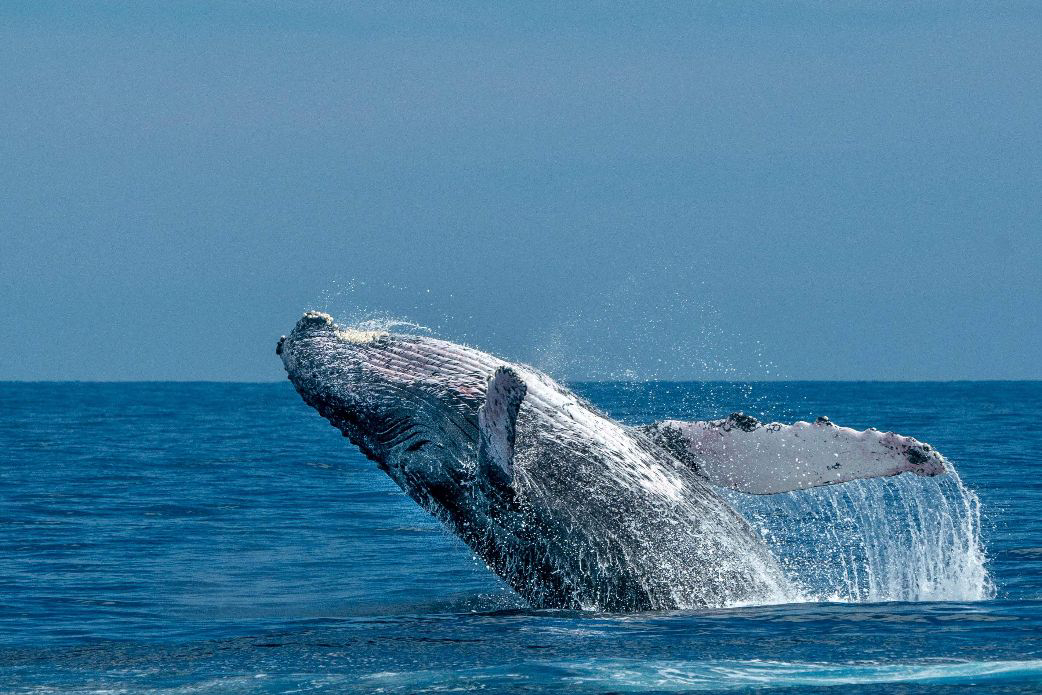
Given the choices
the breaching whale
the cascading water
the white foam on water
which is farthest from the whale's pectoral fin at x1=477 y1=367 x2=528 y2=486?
the cascading water

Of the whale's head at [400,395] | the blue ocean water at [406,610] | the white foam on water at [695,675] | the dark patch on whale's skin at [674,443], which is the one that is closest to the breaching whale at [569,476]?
the whale's head at [400,395]

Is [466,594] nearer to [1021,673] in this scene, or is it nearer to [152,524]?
[1021,673]

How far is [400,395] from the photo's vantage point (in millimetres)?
10984

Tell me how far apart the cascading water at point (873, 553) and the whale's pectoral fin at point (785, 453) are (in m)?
0.31

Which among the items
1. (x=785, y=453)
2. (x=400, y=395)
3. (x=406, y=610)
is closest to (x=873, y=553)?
(x=785, y=453)

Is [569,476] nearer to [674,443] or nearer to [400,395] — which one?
[674,443]

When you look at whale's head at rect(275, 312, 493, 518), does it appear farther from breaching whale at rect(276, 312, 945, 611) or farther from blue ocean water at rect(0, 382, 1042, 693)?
blue ocean water at rect(0, 382, 1042, 693)

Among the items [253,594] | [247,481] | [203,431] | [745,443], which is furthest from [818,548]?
[203,431]

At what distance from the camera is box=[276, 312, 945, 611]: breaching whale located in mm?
10773

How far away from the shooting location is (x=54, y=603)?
40.2ft

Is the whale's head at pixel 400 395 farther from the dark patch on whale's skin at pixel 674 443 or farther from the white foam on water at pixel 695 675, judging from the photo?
the white foam on water at pixel 695 675

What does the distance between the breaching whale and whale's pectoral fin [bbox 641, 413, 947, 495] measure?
0.02 metres

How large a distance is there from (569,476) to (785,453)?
2.04 meters

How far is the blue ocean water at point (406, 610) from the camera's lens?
8383 mm
